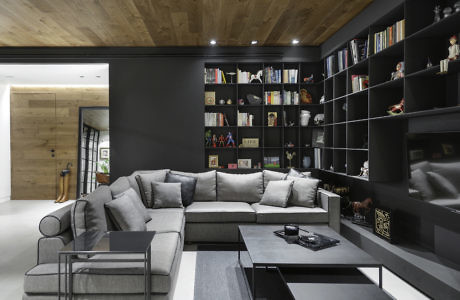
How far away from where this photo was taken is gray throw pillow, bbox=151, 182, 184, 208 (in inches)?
157

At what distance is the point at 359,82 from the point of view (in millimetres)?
3828

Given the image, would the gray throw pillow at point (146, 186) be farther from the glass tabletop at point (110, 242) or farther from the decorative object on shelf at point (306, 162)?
the decorative object on shelf at point (306, 162)

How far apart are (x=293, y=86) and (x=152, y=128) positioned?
8.15 ft

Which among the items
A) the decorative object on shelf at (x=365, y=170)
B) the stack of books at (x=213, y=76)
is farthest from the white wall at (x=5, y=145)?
the decorative object on shelf at (x=365, y=170)

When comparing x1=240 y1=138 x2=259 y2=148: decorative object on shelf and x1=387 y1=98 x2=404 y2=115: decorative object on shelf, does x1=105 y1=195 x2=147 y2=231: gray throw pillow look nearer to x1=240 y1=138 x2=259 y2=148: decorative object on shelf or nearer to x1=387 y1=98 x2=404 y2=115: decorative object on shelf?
x1=240 y1=138 x2=259 y2=148: decorative object on shelf

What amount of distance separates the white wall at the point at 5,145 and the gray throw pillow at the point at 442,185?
7813 millimetres

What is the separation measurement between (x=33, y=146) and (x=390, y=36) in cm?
725

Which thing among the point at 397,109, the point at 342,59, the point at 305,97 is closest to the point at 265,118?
the point at 305,97

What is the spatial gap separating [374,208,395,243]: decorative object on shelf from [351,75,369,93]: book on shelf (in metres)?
1.50

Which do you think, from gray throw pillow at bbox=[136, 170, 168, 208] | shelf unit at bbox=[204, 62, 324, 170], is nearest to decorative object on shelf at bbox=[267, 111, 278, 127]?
shelf unit at bbox=[204, 62, 324, 170]

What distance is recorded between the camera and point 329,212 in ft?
12.5

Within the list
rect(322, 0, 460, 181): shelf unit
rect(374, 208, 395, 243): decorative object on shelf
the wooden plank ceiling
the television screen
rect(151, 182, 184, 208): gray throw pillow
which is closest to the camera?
the television screen

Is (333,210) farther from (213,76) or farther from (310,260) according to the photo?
(213,76)

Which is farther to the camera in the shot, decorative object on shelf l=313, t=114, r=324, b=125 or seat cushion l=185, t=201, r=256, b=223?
decorative object on shelf l=313, t=114, r=324, b=125
